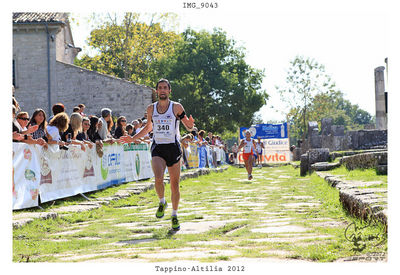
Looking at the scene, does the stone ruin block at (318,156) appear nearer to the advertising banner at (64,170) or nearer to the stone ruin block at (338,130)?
the advertising banner at (64,170)

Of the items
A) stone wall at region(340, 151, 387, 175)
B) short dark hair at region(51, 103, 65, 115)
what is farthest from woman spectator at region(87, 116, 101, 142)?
stone wall at region(340, 151, 387, 175)

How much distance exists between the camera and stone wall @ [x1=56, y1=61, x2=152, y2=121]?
100ft

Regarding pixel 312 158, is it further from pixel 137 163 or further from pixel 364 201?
pixel 364 201

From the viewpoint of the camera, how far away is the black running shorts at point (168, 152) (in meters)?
7.19

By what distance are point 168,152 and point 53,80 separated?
23.6m

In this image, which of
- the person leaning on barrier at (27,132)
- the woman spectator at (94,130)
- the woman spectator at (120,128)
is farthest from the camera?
the woman spectator at (120,128)

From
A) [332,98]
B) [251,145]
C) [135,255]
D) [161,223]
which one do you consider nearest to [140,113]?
[251,145]

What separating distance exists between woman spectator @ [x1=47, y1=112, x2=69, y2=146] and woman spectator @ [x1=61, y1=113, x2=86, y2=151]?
0.29m

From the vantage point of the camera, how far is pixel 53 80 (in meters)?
29.4

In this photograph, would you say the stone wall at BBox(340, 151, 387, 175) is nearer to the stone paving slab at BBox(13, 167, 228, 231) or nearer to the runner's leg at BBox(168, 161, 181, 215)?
the stone paving slab at BBox(13, 167, 228, 231)

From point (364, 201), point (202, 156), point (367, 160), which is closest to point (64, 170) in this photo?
point (364, 201)

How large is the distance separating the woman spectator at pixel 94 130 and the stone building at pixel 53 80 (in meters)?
17.2

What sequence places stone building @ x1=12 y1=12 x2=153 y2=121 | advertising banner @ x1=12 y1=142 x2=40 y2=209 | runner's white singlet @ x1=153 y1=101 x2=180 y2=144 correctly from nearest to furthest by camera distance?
runner's white singlet @ x1=153 y1=101 x2=180 y2=144 → advertising banner @ x1=12 y1=142 x2=40 y2=209 → stone building @ x1=12 y1=12 x2=153 y2=121

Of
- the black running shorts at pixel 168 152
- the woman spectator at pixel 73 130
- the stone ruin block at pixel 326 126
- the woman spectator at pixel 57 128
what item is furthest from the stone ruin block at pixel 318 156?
the black running shorts at pixel 168 152
